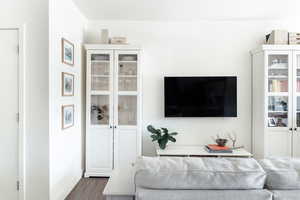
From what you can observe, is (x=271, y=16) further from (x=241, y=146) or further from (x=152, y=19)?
(x=241, y=146)

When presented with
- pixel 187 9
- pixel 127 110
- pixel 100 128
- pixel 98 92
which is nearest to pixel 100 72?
pixel 98 92

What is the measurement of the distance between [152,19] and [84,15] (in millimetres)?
1151

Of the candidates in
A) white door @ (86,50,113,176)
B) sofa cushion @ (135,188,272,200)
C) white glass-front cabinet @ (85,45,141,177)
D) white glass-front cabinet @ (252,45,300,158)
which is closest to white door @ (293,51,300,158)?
white glass-front cabinet @ (252,45,300,158)

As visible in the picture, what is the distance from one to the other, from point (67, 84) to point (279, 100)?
3.27 m

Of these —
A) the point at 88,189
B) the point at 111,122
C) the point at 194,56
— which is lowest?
the point at 88,189

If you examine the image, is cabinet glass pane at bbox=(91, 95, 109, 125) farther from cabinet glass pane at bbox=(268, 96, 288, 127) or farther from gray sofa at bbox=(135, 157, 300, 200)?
cabinet glass pane at bbox=(268, 96, 288, 127)

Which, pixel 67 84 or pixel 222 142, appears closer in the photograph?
pixel 67 84

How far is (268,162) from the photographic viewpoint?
4.89 ft

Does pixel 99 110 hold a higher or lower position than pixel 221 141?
higher

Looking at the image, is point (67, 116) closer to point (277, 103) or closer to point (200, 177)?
point (200, 177)

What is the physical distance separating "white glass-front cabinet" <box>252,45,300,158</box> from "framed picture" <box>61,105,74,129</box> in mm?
2955

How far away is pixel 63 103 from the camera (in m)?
2.93

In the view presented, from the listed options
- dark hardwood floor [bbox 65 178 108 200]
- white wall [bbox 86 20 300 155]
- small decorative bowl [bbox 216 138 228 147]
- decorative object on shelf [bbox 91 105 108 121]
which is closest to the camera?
dark hardwood floor [bbox 65 178 108 200]

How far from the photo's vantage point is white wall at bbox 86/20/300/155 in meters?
3.97
